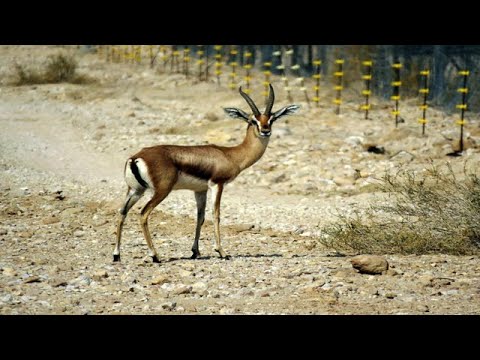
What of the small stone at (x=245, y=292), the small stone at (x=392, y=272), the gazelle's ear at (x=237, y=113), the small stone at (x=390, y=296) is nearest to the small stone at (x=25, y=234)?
the gazelle's ear at (x=237, y=113)

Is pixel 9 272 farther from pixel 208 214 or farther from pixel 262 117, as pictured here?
pixel 208 214

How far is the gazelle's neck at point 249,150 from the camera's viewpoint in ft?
38.1

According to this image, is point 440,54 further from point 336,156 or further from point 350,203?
point 350,203

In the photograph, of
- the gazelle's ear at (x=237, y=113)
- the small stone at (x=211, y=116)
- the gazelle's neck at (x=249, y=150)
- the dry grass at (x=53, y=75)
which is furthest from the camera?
the dry grass at (x=53, y=75)

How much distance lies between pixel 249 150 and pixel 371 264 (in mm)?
3052

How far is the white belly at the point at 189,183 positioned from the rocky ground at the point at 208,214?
1002mm

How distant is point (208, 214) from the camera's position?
1444 cm

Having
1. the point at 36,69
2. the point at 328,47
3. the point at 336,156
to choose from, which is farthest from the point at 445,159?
the point at 36,69

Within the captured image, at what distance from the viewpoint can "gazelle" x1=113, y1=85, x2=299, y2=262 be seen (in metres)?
10.5

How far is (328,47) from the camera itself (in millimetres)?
30734

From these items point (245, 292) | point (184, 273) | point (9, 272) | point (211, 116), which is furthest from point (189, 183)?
point (211, 116)

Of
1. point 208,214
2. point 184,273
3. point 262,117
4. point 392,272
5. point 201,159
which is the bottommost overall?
point 208,214

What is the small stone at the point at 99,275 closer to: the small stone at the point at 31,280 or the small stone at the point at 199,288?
the small stone at the point at 31,280

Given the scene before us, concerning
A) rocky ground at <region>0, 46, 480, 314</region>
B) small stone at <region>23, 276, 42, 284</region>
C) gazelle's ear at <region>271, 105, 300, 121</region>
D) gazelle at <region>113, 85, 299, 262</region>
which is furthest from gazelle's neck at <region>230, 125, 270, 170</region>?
small stone at <region>23, 276, 42, 284</region>
